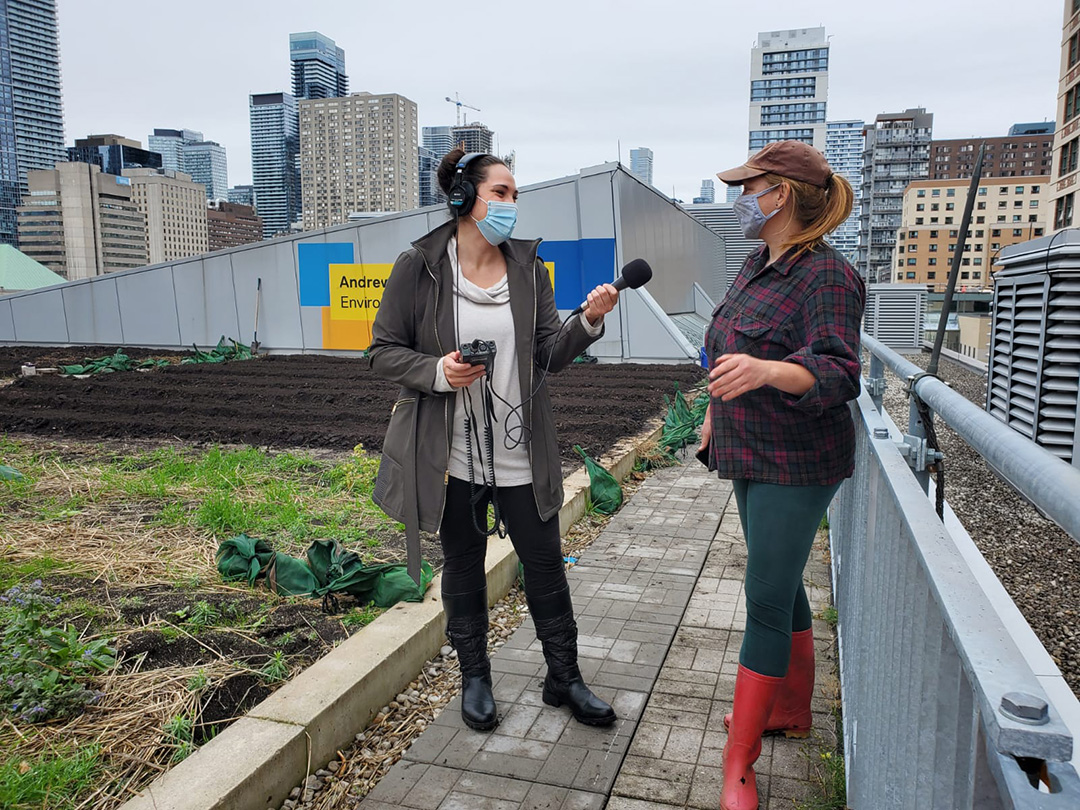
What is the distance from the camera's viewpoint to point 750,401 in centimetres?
239

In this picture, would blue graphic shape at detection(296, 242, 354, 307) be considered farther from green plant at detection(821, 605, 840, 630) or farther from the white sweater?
the white sweater

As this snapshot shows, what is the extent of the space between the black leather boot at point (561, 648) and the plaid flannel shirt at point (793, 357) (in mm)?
948

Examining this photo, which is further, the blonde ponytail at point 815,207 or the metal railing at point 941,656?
the blonde ponytail at point 815,207

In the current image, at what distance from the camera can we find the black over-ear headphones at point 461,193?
2898 millimetres

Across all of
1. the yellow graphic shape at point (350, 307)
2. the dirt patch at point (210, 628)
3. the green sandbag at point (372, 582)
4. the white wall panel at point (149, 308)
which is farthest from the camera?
the white wall panel at point (149, 308)

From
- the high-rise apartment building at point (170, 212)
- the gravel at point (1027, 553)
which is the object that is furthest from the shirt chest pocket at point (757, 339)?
the high-rise apartment building at point (170, 212)

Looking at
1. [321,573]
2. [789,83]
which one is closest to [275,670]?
[321,573]

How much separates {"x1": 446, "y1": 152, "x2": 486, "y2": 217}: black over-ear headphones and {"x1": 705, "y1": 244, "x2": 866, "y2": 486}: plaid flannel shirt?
99 cm

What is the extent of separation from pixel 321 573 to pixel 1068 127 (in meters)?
74.8

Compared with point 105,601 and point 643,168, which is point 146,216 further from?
point 105,601

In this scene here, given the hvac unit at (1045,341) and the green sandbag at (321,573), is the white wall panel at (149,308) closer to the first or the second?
the green sandbag at (321,573)

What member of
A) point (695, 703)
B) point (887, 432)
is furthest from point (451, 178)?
point (695, 703)

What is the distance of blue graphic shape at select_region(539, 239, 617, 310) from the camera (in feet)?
51.9

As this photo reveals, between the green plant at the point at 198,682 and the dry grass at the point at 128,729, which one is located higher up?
the green plant at the point at 198,682
